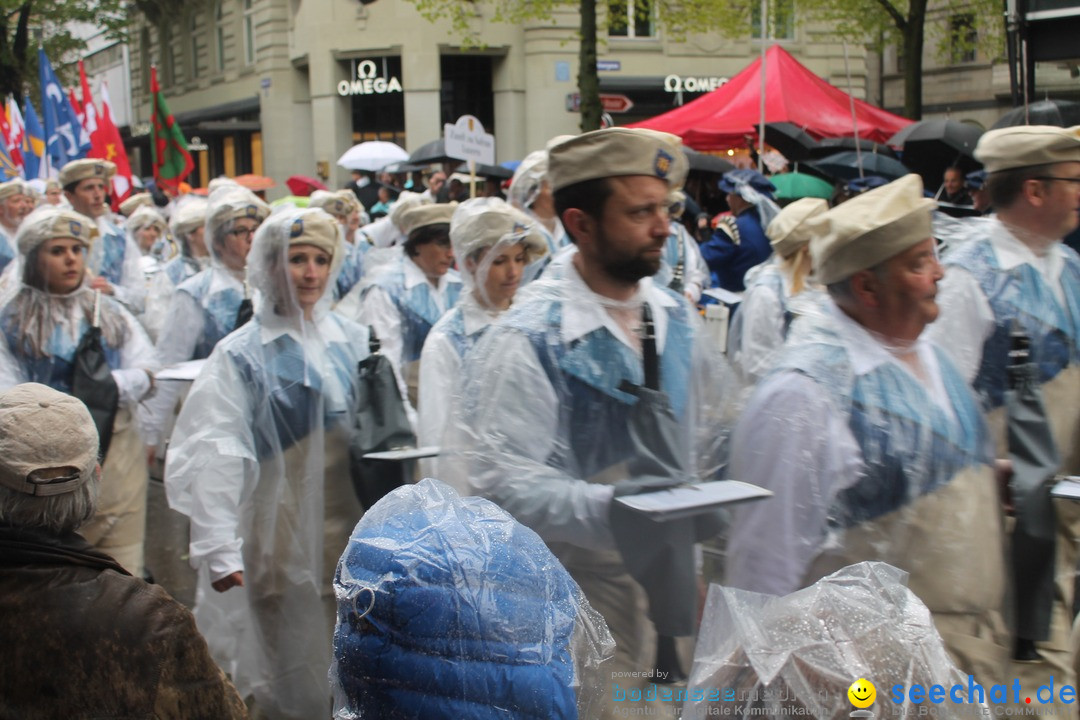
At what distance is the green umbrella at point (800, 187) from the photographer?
12.1 metres

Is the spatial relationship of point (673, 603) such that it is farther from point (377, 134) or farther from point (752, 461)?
point (377, 134)

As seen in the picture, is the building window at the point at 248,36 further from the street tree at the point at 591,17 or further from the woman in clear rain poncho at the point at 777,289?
the woman in clear rain poncho at the point at 777,289

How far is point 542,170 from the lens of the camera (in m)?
7.34

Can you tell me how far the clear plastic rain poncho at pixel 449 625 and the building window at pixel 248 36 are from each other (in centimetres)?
3523

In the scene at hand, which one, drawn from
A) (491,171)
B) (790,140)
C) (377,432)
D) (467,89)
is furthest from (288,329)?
(467,89)

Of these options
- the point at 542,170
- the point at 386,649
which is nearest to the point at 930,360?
the point at 386,649

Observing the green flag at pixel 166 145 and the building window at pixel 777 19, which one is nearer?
the green flag at pixel 166 145

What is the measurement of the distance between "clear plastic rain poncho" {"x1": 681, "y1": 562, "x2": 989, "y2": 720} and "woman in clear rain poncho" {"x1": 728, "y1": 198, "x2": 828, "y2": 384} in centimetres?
435

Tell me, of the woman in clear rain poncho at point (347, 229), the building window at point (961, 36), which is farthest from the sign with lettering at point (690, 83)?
the woman in clear rain poncho at point (347, 229)

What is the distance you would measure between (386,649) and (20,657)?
1.00 m

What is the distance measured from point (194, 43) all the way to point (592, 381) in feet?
131

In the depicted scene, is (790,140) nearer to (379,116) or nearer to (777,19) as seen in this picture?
(777,19)

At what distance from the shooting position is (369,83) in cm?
2986

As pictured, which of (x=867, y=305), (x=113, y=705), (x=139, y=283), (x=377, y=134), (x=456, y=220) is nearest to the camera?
(x=113, y=705)
